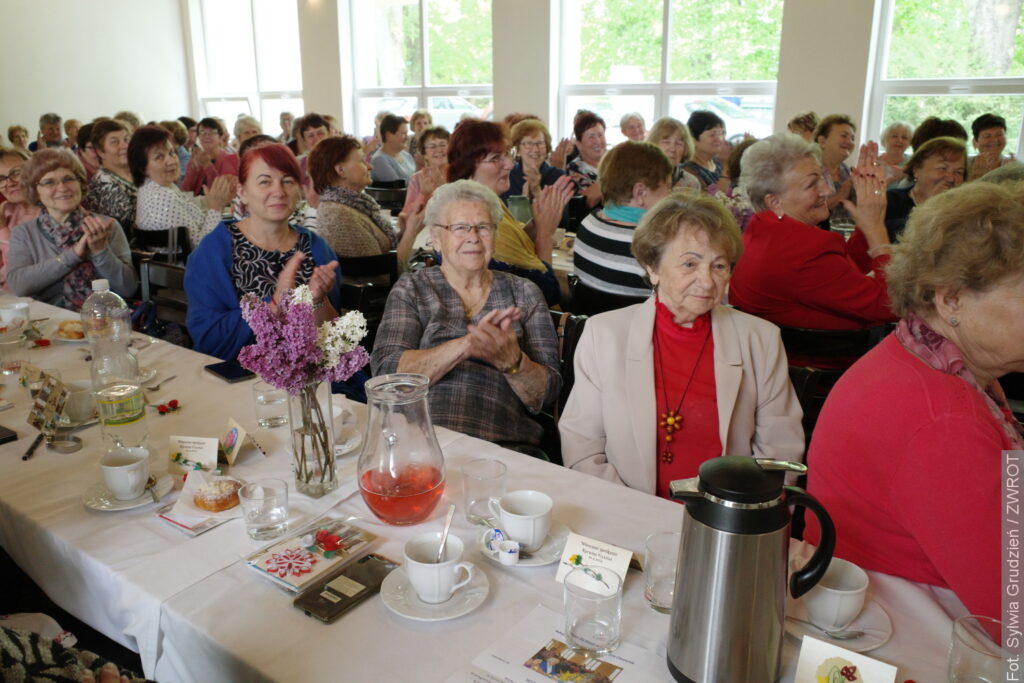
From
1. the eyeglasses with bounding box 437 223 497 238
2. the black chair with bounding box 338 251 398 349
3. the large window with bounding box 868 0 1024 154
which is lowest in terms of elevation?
the black chair with bounding box 338 251 398 349

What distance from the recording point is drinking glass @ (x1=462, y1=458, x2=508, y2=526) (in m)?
1.41

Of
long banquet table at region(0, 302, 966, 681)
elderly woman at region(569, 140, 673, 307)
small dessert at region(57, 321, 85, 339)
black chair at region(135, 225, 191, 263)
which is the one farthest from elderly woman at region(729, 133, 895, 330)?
black chair at region(135, 225, 191, 263)

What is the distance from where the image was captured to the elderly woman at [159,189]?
165 inches

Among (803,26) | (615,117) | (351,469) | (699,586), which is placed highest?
(803,26)

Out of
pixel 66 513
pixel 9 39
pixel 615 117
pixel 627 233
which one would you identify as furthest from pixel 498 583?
pixel 9 39

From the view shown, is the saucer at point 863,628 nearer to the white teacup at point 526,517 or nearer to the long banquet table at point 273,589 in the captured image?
the long banquet table at point 273,589

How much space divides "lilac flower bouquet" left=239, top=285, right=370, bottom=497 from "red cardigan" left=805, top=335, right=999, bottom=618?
3.03 ft

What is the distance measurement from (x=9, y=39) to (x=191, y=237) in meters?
9.51

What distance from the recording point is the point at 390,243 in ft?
14.1

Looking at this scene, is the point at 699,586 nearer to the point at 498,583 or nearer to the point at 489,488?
the point at 498,583

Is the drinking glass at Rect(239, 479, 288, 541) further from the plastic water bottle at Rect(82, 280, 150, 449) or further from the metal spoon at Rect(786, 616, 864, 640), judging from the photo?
the metal spoon at Rect(786, 616, 864, 640)

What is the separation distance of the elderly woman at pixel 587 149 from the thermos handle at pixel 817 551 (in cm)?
507

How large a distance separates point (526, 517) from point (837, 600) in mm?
503

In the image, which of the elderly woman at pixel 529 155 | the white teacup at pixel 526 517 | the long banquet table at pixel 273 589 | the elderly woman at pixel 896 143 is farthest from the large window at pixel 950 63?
the white teacup at pixel 526 517
